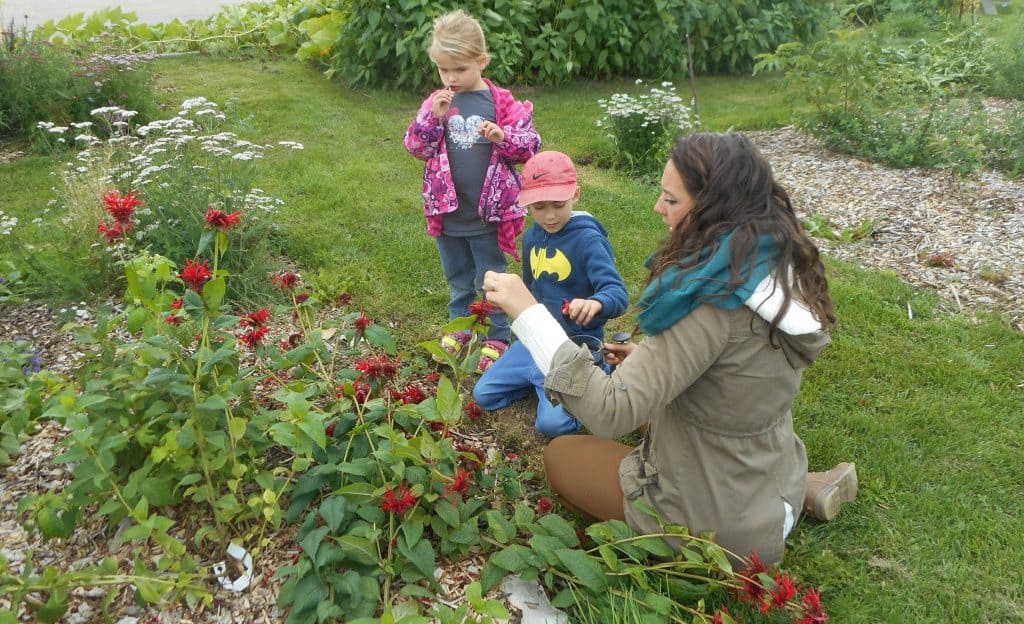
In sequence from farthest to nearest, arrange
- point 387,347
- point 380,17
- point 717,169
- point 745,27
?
point 745,27, point 380,17, point 387,347, point 717,169

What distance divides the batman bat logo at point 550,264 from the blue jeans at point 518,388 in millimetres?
331

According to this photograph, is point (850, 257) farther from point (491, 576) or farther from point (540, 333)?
point (491, 576)

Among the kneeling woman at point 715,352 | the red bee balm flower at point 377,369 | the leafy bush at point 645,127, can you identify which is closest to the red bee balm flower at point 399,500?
the red bee balm flower at point 377,369

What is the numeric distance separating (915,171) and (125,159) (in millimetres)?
5533

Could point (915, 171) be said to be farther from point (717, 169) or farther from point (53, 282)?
point (53, 282)

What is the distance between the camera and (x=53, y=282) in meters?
3.68

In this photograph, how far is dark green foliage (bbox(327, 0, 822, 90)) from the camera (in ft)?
24.3

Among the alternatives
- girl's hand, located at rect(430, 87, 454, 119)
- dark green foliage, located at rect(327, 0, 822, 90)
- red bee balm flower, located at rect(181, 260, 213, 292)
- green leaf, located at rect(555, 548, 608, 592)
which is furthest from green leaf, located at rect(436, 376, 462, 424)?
Answer: dark green foliage, located at rect(327, 0, 822, 90)

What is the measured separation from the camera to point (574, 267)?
10.3 ft

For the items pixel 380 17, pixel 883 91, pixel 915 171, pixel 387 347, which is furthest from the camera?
pixel 380 17

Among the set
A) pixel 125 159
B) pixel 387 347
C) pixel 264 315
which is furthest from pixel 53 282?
pixel 387 347

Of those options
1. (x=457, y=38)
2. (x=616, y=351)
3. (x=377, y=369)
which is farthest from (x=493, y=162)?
(x=377, y=369)

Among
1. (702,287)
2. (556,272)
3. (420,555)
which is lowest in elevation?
(420,555)

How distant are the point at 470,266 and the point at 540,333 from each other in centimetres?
177
